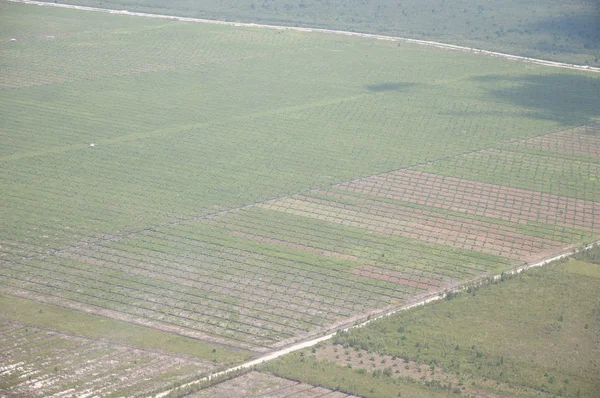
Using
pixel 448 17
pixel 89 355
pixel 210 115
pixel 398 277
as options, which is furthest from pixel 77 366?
pixel 448 17

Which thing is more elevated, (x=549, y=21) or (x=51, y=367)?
(x=549, y=21)

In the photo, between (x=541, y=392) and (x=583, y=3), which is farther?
(x=583, y=3)

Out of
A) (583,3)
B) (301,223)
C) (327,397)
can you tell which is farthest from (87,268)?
(583,3)

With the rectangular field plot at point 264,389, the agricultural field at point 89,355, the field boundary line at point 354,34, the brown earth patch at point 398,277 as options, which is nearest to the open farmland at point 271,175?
the brown earth patch at point 398,277

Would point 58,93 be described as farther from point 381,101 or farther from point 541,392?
point 541,392

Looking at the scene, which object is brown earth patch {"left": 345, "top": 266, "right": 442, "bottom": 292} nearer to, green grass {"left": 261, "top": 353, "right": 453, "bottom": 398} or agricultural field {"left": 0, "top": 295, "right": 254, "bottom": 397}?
green grass {"left": 261, "top": 353, "right": 453, "bottom": 398}

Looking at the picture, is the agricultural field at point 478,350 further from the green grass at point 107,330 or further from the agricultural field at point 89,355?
the agricultural field at point 89,355

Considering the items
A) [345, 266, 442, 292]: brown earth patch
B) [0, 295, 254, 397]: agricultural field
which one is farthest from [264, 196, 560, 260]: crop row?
[0, 295, 254, 397]: agricultural field
